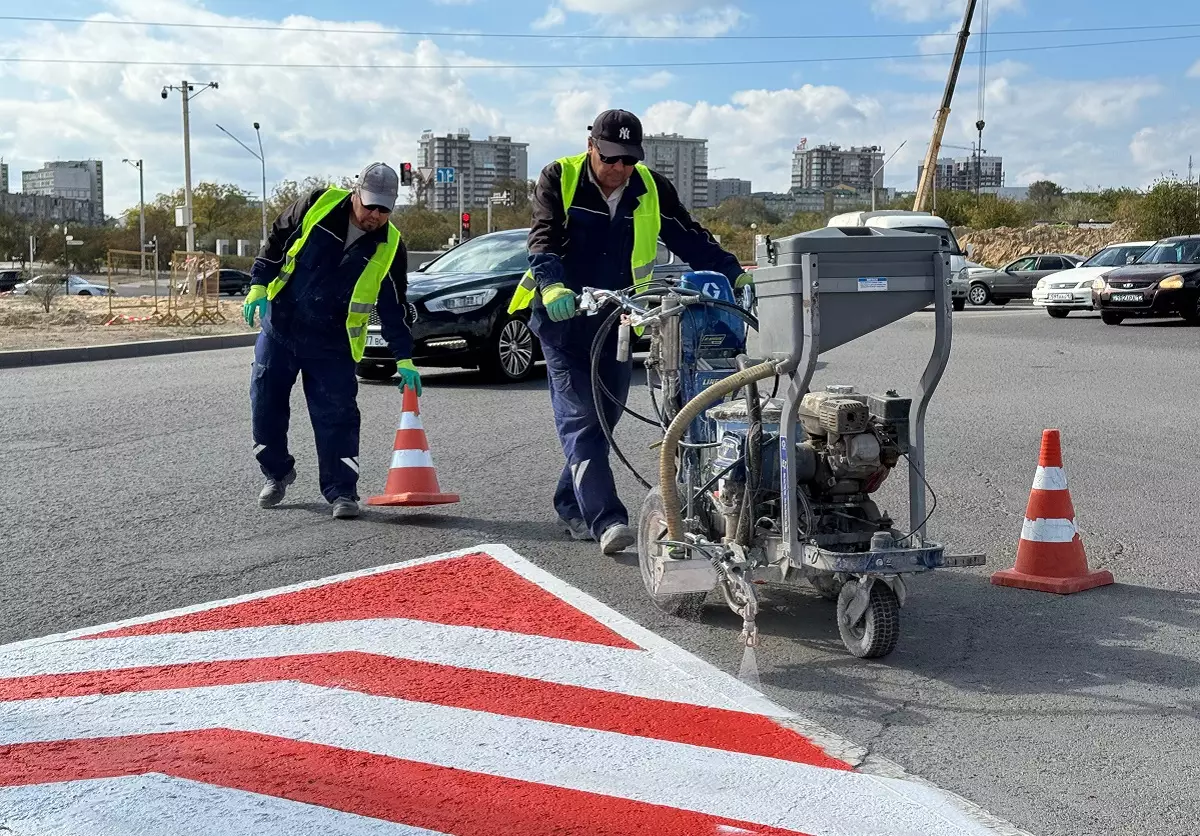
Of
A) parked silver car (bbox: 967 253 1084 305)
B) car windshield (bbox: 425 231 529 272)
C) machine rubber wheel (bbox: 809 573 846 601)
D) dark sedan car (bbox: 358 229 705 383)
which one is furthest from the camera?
parked silver car (bbox: 967 253 1084 305)

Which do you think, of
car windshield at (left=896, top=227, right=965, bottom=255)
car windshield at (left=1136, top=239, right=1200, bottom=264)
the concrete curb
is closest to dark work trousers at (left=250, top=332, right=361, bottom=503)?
car windshield at (left=896, top=227, right=965, bottom=255)

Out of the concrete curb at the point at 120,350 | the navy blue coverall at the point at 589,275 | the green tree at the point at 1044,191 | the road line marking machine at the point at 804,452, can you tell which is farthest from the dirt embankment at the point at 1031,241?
the road line marking machine at the point at 804,452

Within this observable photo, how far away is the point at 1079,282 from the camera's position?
25.7 m

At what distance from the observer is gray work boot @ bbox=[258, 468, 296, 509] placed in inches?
276

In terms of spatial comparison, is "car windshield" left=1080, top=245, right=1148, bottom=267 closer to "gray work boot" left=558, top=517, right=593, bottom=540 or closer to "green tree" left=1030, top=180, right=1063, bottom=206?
"gray work boot" left=558, top=517, right=593, bottom=540

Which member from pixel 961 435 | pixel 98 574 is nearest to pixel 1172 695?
pixel 98 574

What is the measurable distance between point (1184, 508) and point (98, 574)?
5692mm

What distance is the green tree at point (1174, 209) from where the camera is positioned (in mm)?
54500

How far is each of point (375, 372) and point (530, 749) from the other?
9908 millimetres

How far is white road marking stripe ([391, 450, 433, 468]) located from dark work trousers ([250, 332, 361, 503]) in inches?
10.4

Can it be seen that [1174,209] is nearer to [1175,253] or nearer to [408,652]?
[1175,253]

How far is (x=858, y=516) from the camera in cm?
459

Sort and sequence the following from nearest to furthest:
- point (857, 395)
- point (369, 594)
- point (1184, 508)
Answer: point (857, 395) < point (369, 594) < point (1184, 508)

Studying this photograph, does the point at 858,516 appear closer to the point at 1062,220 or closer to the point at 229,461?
the point at 229,461
